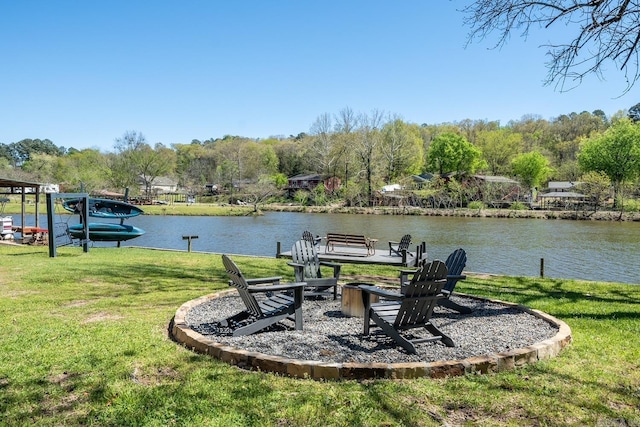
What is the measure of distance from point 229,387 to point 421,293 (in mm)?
2355

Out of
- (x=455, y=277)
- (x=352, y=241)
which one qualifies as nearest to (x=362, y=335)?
(x=455, y=277)

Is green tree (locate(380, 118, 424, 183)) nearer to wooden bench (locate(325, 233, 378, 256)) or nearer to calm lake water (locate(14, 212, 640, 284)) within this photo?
calm lake water (locate(14, 212, 640, 284))

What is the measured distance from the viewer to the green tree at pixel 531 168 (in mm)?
68062

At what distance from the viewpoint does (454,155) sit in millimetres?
69688

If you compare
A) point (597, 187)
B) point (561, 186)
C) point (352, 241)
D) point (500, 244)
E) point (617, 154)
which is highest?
point (617, 154)

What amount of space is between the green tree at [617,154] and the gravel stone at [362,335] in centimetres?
5847

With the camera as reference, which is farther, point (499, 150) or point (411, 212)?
point (499, 150)

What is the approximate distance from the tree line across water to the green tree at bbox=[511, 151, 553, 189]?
0.15 metres

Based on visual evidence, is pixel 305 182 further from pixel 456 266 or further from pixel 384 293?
pixel 384 293

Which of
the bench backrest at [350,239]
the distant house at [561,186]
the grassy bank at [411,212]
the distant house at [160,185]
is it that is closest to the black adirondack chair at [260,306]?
the bench backrest at [350,239]

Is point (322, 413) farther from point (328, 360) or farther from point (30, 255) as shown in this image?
point (30, 255)

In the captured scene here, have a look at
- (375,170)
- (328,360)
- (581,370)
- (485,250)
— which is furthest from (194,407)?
(375,170)

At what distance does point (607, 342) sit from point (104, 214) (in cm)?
2204

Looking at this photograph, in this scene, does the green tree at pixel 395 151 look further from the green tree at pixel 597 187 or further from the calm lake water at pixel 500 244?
the calm lake water at pixel 500 244
